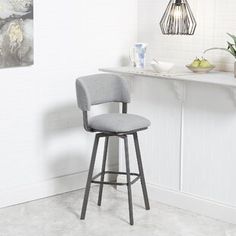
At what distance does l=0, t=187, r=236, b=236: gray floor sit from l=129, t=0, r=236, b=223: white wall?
5.5 inches

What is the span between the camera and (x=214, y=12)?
438cm

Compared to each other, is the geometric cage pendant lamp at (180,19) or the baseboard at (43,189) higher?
the geometric cage pendant lamp at (180,19)

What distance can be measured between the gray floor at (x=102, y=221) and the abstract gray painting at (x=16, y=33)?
39.9 inches

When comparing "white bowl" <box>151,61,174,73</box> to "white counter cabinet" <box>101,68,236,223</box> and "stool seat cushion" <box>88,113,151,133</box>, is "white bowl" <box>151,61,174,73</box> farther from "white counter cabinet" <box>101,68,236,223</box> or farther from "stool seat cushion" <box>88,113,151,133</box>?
"stool seat cushion" <box>88,113,151,133</box>

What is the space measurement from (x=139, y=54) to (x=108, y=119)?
799 millimetres

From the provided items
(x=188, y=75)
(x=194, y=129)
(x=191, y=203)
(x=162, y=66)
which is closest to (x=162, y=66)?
(x=162, y=66)

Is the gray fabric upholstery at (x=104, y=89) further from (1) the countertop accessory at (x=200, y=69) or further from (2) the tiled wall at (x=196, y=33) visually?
(2) the tiled wall at (x=196, y=33)

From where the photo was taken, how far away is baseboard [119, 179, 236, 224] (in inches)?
162

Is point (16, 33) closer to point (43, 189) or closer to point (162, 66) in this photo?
point (162, 66)

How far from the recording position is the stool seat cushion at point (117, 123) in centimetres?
398

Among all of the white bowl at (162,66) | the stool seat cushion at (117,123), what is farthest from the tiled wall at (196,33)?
the stool seat cushion at (117,123)

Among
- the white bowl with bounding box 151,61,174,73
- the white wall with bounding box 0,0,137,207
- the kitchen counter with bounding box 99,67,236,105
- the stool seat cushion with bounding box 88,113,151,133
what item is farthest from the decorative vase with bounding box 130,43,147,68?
the stool seat cushion with bounding box 88,113,151,133

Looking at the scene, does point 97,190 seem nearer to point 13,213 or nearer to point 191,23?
point 13,213

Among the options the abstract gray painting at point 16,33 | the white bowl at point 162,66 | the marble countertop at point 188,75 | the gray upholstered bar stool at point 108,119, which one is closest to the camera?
the marble countertop at point 188,75
